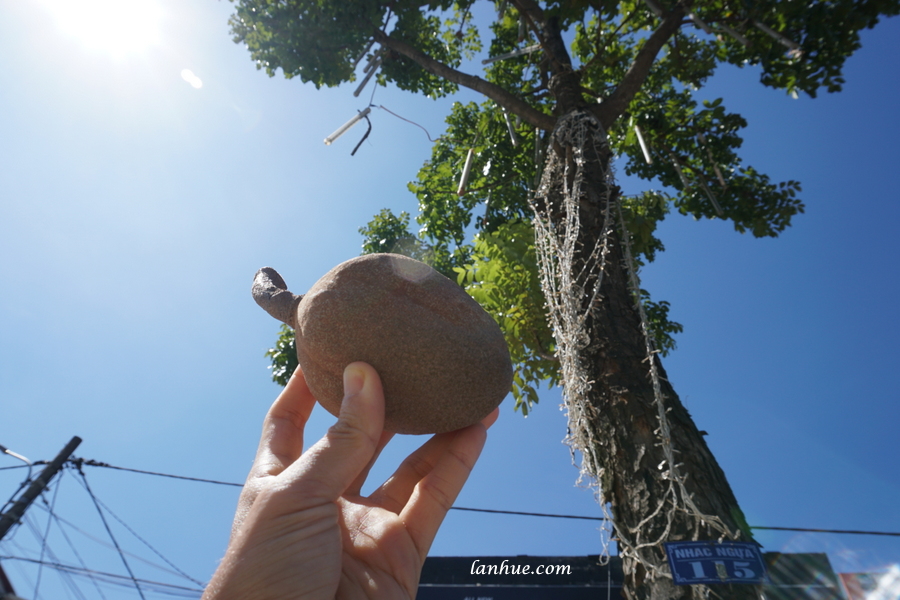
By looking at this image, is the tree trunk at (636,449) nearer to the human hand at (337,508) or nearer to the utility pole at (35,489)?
the human hand at (337,508)

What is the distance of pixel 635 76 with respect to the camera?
12.7ft

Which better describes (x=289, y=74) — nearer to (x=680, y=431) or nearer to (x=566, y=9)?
(x=566, y=9)

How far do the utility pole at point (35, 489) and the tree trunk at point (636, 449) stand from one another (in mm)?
8034

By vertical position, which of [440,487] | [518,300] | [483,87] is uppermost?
[483,87]

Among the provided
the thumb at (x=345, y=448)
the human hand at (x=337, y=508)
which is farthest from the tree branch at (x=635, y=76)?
the thumb at (x=345, y=448)

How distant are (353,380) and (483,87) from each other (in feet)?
11.4

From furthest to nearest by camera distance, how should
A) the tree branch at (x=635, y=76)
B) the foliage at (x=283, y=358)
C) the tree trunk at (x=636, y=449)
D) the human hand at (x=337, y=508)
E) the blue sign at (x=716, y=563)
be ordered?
the foliage at (x=283, y=358), the tree branch at (x=635, y=76), the tree trunk at (x=636, y=449), the blue sign at (x=716, y=563), the human hand at (x=337, y=508)

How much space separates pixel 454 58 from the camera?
22.7ft

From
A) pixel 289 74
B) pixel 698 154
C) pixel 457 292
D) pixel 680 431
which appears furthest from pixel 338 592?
pixel 698 154

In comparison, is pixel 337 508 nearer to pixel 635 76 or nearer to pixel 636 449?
pixel 636 449

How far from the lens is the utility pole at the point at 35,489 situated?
6469 mm

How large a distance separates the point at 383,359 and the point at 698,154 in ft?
19.5

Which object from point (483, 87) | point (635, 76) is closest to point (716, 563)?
point (635, 76)

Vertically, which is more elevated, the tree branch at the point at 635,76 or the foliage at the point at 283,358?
the tree branch at the point at 635,76
